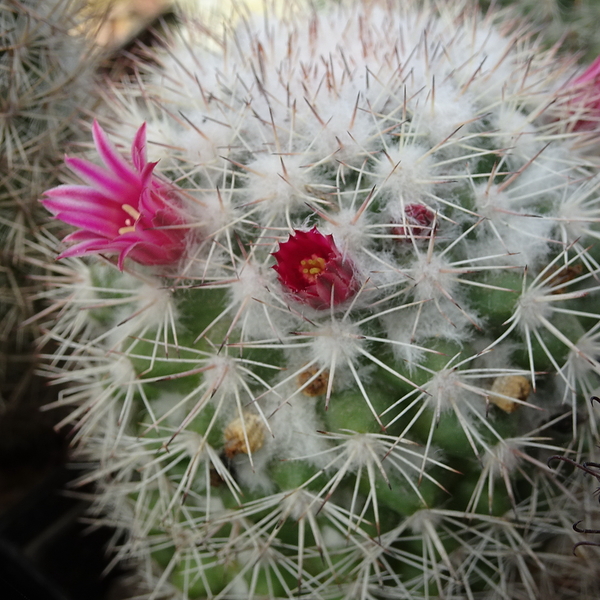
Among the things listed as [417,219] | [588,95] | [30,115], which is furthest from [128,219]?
[588,95]

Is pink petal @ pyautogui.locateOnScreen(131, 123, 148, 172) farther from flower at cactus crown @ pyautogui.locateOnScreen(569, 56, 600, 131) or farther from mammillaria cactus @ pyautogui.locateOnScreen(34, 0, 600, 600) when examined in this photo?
flower at cactus crown @ pyautogui.locateOnScreen(569, 56, 600, 131)

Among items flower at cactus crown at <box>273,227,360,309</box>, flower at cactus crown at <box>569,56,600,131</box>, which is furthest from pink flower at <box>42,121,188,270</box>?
flower at cactus crown at <box>569,56,600,131</box>

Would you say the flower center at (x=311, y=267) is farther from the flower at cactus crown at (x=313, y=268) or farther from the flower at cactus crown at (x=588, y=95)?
the flower at cactus crown at (x=588, y=95)

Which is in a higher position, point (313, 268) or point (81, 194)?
point (81, 194)

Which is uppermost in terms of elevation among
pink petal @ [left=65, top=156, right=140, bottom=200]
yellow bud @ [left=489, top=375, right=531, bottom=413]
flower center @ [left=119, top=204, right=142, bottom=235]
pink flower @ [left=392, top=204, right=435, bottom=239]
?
pink petal @ [left=65, top=156, right=140, bottom=200]

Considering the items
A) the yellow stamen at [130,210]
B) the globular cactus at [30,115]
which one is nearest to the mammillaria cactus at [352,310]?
the yellow stamen at [130,210]

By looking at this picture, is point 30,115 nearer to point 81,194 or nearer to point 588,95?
point 81,194
